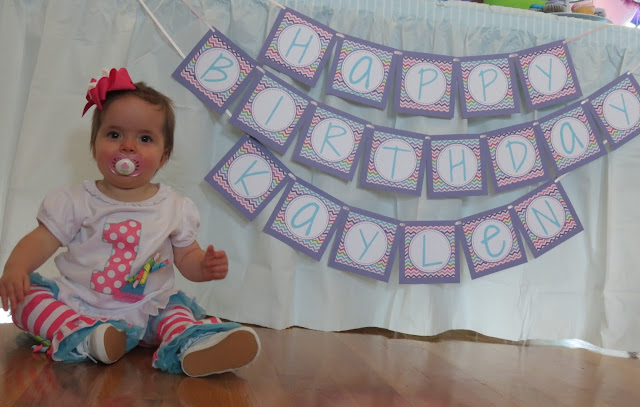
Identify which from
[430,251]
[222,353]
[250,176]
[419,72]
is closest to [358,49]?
[419,72]

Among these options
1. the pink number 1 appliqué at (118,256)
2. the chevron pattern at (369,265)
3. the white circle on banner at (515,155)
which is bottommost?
the pink number 1 appliqué at (118,256)

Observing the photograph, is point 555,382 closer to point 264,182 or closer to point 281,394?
point 281,394

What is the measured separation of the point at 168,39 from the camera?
150 cm

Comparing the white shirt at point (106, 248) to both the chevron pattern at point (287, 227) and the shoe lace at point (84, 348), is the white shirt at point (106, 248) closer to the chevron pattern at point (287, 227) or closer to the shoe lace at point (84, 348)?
the shoe lace at point (84, 348)

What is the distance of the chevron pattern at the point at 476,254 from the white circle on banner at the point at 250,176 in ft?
1.58

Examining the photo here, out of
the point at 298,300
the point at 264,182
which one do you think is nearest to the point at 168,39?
the point at 264,182

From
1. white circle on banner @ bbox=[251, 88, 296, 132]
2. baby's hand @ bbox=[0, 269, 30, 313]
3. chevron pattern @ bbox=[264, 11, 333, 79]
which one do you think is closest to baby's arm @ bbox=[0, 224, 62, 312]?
baby's hand @ bbox=[0, 269, 30, 313]

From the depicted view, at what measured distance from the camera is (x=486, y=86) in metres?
1.61

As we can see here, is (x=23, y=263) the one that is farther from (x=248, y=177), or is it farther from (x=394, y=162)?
(x=394, y=162)

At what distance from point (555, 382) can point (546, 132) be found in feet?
2.31

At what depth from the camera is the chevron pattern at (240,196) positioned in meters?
1.51

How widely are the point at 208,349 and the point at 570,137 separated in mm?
1092

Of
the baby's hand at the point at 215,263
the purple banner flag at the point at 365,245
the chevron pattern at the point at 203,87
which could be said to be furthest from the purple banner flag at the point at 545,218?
the baby's hand at the point at 215,263

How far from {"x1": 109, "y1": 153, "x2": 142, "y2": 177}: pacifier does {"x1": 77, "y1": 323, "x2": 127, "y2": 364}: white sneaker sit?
269 mm
